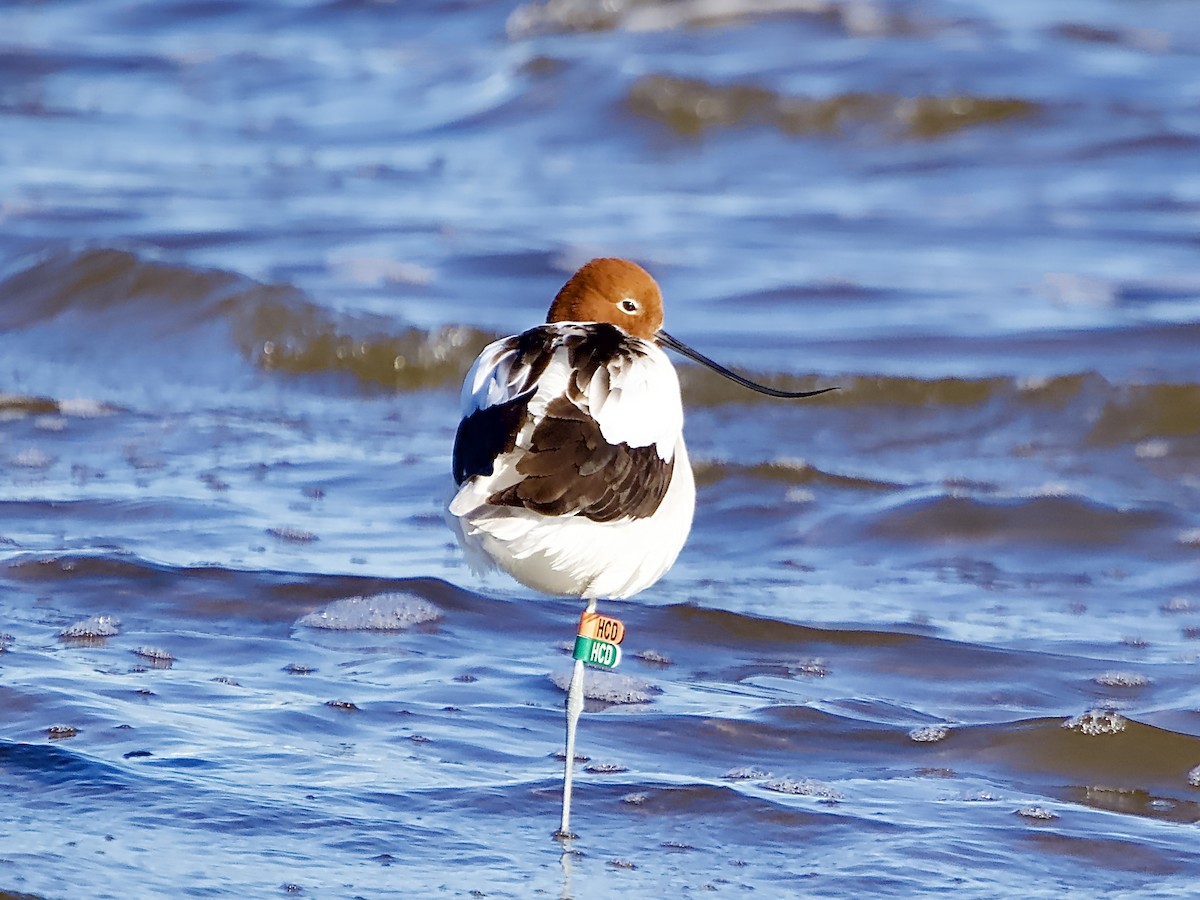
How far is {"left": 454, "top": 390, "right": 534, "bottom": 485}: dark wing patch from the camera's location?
12.9ft

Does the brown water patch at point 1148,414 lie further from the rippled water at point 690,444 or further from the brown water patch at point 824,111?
the brown water patch at point 824,111

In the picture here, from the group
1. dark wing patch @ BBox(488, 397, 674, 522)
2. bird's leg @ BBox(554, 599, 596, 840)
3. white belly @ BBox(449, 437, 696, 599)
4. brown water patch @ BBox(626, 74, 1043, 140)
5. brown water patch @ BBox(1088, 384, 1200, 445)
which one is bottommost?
bird's leg @ BBox(554, 599, 596, 840)

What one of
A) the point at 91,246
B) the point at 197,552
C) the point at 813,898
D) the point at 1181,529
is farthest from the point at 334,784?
the point at 91,246

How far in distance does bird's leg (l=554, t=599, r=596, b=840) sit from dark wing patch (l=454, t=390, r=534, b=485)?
0.52 metres

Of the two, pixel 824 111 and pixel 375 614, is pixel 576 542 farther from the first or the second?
pixel 824 111

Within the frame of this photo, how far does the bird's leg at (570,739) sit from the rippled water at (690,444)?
0.06 meters

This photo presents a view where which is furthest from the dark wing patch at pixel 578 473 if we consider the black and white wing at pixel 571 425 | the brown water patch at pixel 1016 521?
the brown water patch at pixel 1016 521

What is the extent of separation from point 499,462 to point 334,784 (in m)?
0.97

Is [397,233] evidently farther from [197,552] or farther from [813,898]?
[813,898]

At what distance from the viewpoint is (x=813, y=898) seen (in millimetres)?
3873

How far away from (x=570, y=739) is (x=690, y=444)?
3814 millimetres

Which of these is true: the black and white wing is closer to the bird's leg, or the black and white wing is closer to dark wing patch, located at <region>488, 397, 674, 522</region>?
dark wing patch, located at <region>488, 397, 674, 522</region>

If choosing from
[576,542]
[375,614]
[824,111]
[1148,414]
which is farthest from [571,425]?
[824,111]

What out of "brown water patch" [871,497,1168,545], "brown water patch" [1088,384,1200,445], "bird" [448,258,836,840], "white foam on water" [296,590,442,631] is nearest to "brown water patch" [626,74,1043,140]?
"brown water patch" [1088,384,1200,445]
